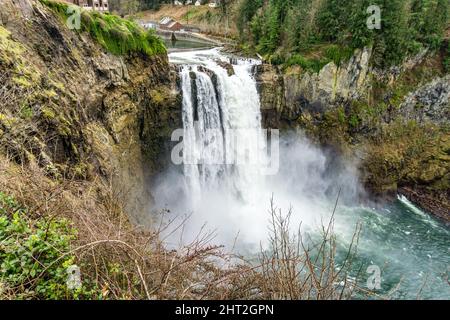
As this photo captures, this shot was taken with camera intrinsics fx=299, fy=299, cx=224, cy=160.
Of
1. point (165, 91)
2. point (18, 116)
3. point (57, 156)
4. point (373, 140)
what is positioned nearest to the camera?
point (18, 116)

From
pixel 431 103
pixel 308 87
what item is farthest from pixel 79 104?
pixel 431 103

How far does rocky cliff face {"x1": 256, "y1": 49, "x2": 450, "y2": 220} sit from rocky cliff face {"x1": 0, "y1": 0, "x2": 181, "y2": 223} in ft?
25.5

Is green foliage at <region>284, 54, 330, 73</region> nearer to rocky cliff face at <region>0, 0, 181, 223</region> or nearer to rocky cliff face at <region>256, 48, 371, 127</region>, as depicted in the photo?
rocky cliff face at <region>256, 48, 371, 127</region>

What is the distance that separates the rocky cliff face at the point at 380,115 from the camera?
67.3 feet

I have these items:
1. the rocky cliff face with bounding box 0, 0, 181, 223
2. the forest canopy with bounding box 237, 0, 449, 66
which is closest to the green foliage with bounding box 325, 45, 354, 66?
the forest canopy with bounding box 237, 0, 449, 66

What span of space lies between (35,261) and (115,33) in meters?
11.8

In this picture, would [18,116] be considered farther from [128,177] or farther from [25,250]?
[128,177]

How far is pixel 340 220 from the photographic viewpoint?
1862 cm

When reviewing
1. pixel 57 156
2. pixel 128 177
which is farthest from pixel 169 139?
pixel 57 156

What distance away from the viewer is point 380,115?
21703 millimetres

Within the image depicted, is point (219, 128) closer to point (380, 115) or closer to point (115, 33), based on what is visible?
point (115, 33)

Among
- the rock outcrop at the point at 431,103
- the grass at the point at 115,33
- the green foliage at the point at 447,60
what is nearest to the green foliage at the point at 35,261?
the grass at the point at 115,33

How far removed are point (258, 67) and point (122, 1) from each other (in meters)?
40.6

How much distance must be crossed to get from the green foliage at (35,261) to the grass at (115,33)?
9570 mm
